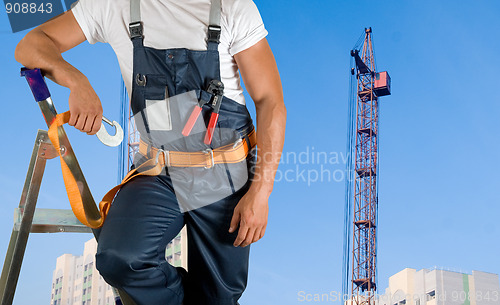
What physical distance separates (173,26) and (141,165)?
54 cm

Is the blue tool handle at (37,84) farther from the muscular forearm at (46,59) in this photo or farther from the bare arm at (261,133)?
the bare arm at (261,133)

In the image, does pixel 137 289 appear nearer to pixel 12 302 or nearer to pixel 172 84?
pixel 12 302

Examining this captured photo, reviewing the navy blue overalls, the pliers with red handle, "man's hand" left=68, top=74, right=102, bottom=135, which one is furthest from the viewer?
the pliers with red handle

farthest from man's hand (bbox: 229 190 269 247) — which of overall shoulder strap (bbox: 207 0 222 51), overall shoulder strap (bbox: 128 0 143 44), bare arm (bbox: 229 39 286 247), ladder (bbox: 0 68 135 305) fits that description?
overall shoulder strap (bbox: 128 0 143 44)

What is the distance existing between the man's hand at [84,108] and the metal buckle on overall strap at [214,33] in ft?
1.58

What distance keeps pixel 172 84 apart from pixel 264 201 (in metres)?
0.55

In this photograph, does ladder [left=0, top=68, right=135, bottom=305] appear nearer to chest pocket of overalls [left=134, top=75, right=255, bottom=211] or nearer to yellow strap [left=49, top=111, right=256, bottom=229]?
yellow strap [left=49, top=111, right=256, bottom=229]

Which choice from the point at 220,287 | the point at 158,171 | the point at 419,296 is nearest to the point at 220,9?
the point at 158,171

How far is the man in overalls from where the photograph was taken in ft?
6.27

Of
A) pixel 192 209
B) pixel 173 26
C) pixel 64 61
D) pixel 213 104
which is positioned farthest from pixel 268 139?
pixel 64 61

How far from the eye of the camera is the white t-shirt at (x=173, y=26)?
2061 millimetres

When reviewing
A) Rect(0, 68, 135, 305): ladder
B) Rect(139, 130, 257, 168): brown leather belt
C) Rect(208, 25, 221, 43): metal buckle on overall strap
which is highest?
Rect(208, 25, 221, 43): metal buckle on overall strap

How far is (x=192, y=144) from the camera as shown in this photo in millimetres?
2027

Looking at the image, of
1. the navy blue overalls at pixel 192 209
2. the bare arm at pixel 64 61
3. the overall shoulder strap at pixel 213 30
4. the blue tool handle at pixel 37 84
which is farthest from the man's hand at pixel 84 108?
the overall shoulder strap at pixel 213 30
